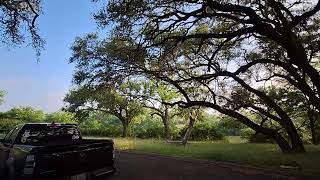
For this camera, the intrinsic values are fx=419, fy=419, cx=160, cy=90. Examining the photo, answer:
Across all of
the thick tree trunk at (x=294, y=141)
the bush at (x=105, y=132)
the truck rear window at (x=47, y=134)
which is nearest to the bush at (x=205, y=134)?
the bush at (x=105, y=132)

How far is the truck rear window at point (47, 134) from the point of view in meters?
11.3

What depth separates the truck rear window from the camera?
11273mm

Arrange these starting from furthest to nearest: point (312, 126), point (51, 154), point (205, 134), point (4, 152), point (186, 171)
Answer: point (205, 134) < point (312, 126) < point (186, 171) < point (4, 152) < point (51, 154)

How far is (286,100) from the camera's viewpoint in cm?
2961

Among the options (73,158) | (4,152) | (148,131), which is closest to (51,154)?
(73,158)

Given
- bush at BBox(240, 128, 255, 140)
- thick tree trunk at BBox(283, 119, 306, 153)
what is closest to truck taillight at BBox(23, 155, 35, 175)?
thick tree trunk at BBox(283, 119, 306, 153)

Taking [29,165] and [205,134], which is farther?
[205,134]

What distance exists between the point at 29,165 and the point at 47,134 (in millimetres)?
2790

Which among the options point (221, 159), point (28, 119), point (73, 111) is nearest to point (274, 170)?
point (221, 159)

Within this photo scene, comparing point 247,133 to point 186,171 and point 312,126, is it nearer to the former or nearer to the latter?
point 312,126

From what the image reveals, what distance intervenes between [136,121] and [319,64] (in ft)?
87.7

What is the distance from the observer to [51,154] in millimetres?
9289

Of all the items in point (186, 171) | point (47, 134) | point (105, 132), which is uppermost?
point (105, 132)

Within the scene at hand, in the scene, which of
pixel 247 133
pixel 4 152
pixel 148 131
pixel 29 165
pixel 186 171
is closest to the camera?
pixel 29 165
